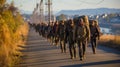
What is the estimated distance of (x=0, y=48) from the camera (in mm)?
20875

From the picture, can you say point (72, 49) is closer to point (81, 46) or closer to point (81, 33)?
point (81, 46)

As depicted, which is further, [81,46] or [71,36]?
[71,36]

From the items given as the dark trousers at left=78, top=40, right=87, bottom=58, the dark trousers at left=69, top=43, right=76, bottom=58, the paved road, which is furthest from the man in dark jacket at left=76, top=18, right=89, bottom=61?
the dark trousers at left=69, top=43, right=76, bottom=58

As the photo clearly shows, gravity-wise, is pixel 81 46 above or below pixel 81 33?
below

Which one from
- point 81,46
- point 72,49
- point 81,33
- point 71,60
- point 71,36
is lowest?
point 71,60

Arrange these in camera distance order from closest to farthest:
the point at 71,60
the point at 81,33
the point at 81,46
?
the point at 81,33 < the point at 81,46 < the point at 71,60

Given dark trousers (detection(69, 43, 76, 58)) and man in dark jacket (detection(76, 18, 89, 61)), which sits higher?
man in dark jacket (detection(76, 18, 89, 61))

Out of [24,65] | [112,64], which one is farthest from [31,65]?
[112,64]

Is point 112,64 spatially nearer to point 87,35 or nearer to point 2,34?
point 87,35

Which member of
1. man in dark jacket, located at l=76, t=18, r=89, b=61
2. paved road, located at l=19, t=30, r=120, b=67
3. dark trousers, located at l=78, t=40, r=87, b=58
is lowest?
paved road, located at l=19, t=30, r=120, b=67

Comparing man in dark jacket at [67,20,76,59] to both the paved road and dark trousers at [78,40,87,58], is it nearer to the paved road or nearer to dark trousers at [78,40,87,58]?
the paved road

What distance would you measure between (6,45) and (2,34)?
2.10 feet

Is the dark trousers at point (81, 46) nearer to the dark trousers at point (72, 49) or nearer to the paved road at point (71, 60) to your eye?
the paved road at point (71, 60)

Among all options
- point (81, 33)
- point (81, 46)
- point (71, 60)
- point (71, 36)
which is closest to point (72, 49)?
point (71, 36)
